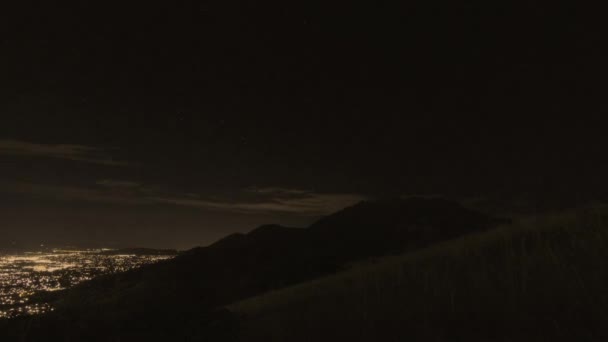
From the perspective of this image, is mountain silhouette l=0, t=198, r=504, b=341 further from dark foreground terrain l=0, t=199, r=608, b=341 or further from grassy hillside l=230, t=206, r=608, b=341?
grassy hillside l=230, t=206, r=608, b=341

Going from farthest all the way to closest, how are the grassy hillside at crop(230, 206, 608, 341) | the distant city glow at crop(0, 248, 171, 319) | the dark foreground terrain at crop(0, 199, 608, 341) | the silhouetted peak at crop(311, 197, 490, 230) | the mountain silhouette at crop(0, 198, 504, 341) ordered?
the silhouetted peak at crop(311, 197, 490, 230) < the distant city glow at crop(0, 248, 171, 319) < the mountain silhouette at crop(0, 198, 504, 341) < the dark foreground terrain at crop(0, 199, 608, 341) < the grassy hillside at crop(230, 206, 608, 341)

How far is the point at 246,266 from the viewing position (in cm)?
10056

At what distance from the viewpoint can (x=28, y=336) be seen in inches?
203

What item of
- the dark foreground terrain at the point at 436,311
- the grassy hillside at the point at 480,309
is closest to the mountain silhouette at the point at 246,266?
the dark foreground terrain at the point at 436,311

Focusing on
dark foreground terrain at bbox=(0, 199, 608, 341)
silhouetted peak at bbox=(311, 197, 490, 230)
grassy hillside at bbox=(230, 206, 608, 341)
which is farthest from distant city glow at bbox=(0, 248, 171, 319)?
grassy hillside at bbox=(230, 206, 608, 341)

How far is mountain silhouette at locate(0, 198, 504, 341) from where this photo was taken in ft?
18.0

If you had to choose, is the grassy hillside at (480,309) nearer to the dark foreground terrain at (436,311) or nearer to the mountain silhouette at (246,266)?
the dark foreground terrain at (436,311)

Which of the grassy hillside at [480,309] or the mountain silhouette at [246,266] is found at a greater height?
the grassy hillside at [480,309]

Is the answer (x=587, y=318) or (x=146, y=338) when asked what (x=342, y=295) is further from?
(x=587, y=318)

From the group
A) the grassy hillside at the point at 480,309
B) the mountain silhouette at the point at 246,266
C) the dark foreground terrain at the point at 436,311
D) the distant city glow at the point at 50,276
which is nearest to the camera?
the grassy hillside at the point at 480,309

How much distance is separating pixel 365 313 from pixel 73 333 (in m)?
3.93

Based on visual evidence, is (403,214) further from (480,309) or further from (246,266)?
(480,309)

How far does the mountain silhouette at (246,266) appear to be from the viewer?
5.50 meters

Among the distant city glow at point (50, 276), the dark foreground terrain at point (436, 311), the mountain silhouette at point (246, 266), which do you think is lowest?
the distant city glow at point (50, 276)
